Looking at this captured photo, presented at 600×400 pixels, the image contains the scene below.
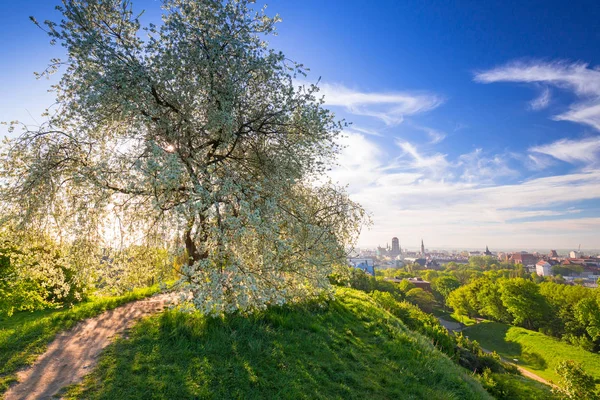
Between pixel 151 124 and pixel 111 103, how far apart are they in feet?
3.95

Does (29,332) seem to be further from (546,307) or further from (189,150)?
(546,307)

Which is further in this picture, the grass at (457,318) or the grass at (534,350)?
the grass at (457,318)

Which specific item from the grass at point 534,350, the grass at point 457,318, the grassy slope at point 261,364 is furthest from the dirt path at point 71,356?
the grass at point 457,318

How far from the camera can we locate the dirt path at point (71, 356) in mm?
5996

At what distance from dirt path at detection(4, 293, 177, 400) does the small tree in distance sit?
8.22 ft

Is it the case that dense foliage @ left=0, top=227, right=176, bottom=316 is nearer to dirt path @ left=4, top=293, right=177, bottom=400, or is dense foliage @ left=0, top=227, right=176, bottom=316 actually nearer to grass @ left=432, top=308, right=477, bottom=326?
dirt path @ left=4, top=293, right=177, bottom=400

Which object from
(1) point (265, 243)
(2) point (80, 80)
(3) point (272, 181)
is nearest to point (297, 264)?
(1) point (265, 243)

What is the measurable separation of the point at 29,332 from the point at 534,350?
54.1m

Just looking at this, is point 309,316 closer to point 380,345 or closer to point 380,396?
point 380,345

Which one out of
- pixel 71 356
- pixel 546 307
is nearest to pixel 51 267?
pixel 71 356

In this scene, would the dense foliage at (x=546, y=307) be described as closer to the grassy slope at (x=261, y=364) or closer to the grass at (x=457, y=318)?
the grass at (x=457, y=318)

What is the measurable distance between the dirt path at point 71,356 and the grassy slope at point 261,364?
1.37 ft

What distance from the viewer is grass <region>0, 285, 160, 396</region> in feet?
22.6

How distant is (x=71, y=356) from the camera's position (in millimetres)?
7379
